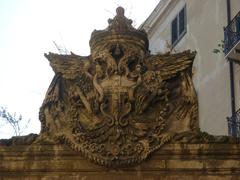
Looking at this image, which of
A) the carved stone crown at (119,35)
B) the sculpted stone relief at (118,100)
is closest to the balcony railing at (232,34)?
the carved stone crown at (119,35)

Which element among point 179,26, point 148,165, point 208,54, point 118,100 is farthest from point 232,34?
point 148,165

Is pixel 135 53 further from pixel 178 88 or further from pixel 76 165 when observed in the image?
pixel 76 165

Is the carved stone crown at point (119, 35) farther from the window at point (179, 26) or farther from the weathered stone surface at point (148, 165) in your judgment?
the window at point (179, 26)

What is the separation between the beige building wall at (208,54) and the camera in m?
25.0

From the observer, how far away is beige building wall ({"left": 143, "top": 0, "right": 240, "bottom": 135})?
25.0 meters

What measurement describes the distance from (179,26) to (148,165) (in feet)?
60.2

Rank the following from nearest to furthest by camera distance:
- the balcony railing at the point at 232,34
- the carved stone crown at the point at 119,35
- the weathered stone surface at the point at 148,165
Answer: the weathered stone surface at the point at 148,165 < the carved stone crown at the point at 119,35 < the balcony railing at the point at 232,34

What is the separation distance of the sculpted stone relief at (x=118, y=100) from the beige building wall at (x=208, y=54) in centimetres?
977

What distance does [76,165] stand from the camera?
12562 mm

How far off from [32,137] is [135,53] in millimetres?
2549

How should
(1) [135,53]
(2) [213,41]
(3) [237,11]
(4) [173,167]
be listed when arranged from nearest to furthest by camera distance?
(4) [173,167]
(1) [135,53]
(3) [237,11]
(2) [213,41]

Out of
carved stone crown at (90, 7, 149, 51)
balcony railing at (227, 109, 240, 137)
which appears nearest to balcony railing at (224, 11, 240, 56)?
balcony railing at (227, 109, 240, 137)

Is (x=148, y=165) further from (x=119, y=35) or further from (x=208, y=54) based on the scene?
(x=208, y=54)

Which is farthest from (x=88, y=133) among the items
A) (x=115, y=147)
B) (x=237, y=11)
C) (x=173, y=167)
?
(x=237, y=11)
